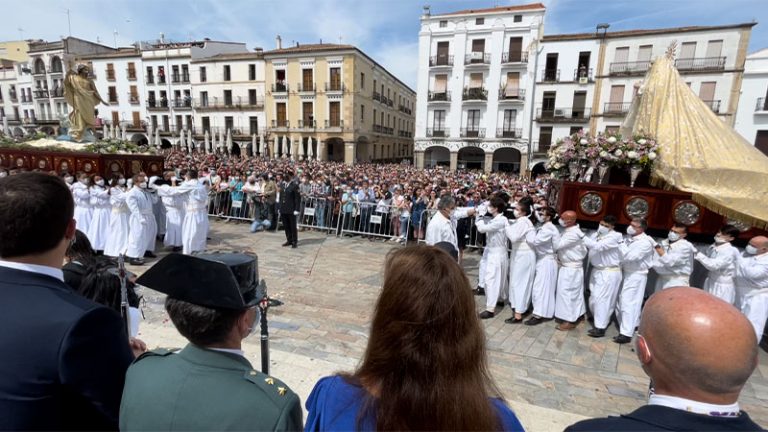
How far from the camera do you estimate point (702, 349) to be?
125 centimetres

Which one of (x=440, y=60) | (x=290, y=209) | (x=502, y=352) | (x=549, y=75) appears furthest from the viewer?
(x=440, y=60)

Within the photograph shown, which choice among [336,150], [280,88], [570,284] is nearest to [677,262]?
[570,284]

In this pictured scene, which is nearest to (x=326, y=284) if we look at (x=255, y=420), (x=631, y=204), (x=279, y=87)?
(x=631, y=204)

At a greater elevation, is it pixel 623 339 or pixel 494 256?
pixel 494 256

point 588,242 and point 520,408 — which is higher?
point 588,242

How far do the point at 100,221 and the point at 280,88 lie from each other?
105 feet

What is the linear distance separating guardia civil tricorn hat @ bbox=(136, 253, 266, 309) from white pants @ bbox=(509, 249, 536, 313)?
5.16 metres

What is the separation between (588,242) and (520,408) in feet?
10.3

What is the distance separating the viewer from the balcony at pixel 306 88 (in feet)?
119

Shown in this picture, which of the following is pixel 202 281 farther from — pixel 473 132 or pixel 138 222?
pixel 473 132

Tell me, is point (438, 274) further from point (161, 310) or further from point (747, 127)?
point (747, 127)

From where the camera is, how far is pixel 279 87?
37.4 meters

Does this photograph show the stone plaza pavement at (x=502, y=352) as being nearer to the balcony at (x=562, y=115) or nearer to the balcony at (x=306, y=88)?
the balcony at (x=562, y=115)

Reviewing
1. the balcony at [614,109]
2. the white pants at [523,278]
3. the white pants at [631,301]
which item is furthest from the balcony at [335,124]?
the white pants at [631,301]
